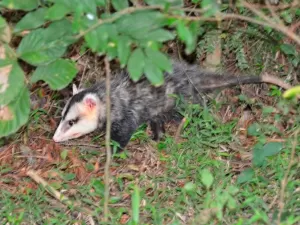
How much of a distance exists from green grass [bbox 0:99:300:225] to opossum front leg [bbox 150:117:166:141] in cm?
15

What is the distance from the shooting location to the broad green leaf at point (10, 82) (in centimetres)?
405

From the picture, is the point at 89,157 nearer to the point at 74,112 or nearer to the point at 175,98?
the point at 74,112

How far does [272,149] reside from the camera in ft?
15.7

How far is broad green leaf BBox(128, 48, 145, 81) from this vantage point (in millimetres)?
3586

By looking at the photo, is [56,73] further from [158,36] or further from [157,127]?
[157,127]

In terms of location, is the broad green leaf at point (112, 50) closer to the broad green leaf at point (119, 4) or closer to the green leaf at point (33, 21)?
the broad green leaf at point (119, 4)

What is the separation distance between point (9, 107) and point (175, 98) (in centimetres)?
191

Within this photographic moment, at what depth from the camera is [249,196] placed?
4.57 meters

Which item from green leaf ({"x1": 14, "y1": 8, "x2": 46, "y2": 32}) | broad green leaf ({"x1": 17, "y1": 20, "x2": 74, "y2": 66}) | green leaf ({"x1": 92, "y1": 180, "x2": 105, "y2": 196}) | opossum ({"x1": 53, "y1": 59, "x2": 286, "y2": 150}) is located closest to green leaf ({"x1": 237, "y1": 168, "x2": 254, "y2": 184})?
green leaf ({"x1": 92, "y1": 180, "x2": 105, "y2": 196})

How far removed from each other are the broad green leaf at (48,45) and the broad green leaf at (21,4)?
15 cm

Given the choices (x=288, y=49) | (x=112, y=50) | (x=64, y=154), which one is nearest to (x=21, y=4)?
(x=112, y=50)

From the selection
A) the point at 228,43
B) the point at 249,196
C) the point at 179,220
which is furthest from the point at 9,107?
the point at 228,43

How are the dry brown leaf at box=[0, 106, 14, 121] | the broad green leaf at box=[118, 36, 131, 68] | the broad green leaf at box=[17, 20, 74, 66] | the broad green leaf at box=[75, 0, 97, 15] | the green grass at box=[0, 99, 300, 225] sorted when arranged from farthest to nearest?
the green grass at box=[0, 99, 300, 225]
the dry brown leaf at box=[0, 106, 14, 121]
the broad green leaf at box=[17, 20, 74, 66]
the broad green leaf at box=[75, 0, 97, 15]
the broad green leaf at box=[118, 36, 131, 68]

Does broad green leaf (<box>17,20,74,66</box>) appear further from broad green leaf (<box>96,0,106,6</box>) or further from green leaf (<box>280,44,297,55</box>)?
green leaf (<box>280,44,297,55</box>)
